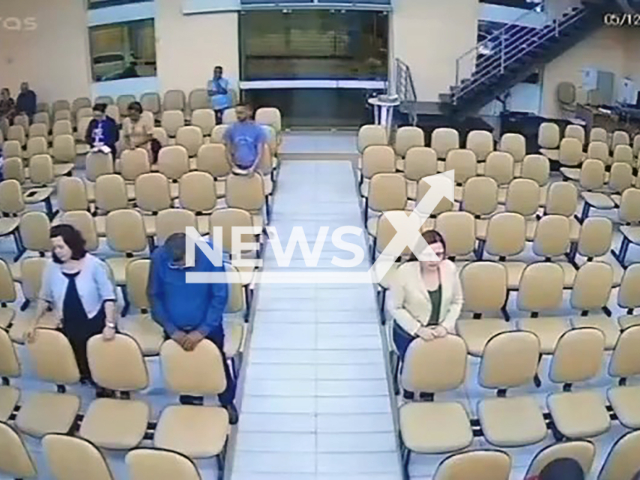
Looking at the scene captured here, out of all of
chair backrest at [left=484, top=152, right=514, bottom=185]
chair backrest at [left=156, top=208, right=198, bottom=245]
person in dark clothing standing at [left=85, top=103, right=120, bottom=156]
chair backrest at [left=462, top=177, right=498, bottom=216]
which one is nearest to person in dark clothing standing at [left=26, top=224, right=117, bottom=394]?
chair backrest at [left=156, top=208, right=198, bottom=245]

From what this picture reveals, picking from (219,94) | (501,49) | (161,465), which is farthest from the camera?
(501,49)

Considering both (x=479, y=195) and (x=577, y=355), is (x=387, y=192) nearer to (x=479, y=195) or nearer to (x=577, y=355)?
(x=479, y=195)

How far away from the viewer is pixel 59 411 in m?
4.48

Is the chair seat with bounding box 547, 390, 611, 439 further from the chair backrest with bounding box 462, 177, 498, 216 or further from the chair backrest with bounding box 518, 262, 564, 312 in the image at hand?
the chair backrest with bounding box 462, 177, 498, 216

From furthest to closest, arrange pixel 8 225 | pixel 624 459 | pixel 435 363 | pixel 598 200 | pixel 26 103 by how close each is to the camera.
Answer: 1. pixel 26 103
2. pixel 598 200
3. pixel 8 225
4. pixel 435 363
5. pixel 624 459

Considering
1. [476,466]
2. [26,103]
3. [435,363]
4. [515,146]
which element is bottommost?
[476,466]

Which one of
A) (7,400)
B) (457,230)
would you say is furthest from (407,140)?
(7,400)

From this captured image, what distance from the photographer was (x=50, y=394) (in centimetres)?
463

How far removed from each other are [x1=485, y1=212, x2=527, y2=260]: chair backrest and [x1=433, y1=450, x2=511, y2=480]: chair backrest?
313cm

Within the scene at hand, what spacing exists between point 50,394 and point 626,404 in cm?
341

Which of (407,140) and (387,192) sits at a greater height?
(407,140)

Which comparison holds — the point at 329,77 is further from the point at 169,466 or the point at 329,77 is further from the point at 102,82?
the point at 169,466

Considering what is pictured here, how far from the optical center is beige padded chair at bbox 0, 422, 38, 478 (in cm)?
379

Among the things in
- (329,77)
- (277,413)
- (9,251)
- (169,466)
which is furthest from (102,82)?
(169,466)
